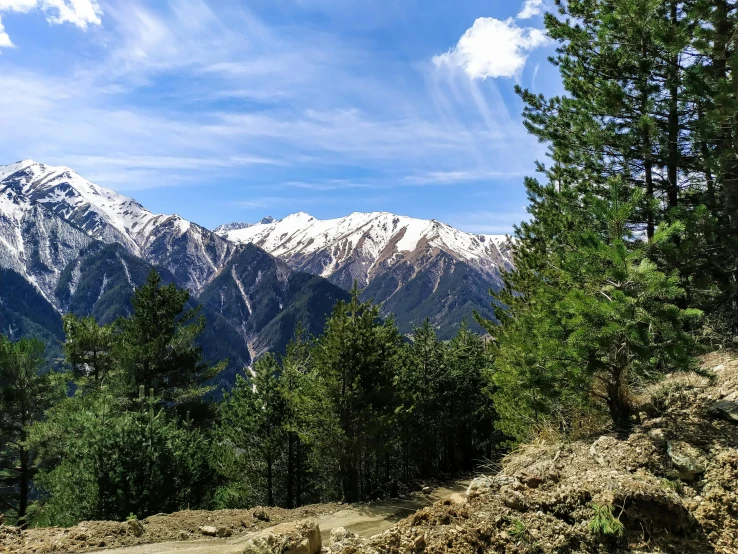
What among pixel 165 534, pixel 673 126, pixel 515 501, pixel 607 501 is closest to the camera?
pixel 607 501

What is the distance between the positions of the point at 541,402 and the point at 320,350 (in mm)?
9671

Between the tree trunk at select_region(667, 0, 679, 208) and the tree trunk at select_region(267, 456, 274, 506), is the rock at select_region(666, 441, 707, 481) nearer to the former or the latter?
the tree trunk at select_region(667, 0, 679, 208)

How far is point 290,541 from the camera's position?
21.4 feet

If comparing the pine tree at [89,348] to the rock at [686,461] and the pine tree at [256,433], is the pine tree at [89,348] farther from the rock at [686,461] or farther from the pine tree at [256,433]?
the rock at [686,461]

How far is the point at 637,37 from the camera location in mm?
11852

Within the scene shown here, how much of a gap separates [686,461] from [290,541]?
605cm

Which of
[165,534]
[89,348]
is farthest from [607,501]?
[89,348]

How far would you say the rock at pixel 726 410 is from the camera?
23.8 feet

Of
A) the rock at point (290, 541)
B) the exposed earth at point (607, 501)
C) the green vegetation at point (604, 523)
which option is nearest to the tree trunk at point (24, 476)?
the exposed earth at point (607, 501)

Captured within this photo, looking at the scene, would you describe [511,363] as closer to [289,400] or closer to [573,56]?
[573,56]

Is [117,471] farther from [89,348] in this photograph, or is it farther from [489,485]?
[89,348]

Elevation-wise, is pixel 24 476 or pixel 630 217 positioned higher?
pixel 630 217

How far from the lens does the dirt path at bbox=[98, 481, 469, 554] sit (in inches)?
384

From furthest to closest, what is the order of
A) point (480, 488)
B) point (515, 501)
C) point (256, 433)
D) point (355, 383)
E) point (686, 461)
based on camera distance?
point (256, 433) < point (355, 383) < point (480, 488) < point (686, 461) < point (515, 501)
